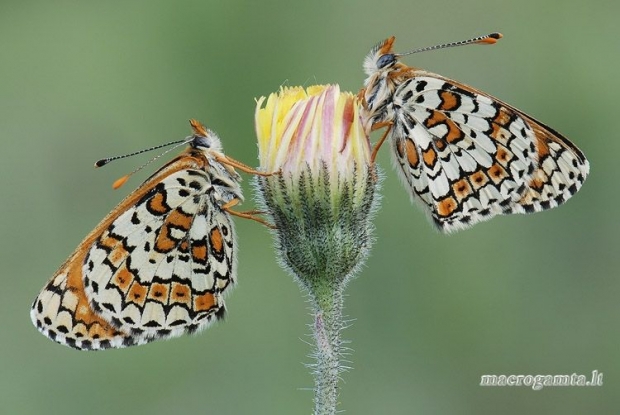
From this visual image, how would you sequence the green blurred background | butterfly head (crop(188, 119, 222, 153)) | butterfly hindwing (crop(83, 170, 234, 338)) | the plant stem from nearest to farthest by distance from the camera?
the plant stem → butterfly hindwing (crop(83, 170, 234, 338)) → butterfly head (crop(188, 119, 222, 153)) → the green blurred background

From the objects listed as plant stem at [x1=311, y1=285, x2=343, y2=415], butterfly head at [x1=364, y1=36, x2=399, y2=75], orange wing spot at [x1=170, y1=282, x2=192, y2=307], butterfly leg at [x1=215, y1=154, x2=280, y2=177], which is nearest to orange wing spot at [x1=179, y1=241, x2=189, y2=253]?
orange wing spot at [x1=170, y1=282, x2=192, y2=307]

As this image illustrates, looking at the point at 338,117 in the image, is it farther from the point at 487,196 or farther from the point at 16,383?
the point at 16,383

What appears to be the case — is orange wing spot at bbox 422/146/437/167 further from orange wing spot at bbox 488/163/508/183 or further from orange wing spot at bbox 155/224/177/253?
orange wing spot at bbox 155/224/177/253

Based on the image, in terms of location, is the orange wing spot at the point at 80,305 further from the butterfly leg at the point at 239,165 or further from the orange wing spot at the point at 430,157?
the orange wing spot at the point at 430,157

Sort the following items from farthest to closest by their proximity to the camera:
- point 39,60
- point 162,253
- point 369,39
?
point 39,60 < point 369,39 < point 162,253

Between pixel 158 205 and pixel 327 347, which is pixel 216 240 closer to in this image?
pixel 158 205

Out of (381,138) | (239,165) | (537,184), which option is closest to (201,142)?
(239,165)

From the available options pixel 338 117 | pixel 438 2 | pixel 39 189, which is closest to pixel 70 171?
pixel 39 189
